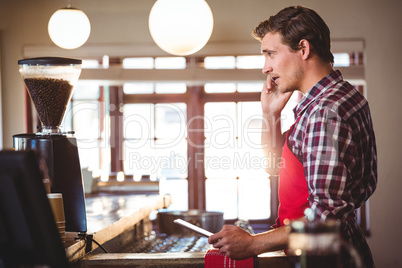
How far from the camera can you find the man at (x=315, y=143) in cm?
128

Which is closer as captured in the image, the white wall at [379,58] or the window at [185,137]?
the white wall at [379,58]

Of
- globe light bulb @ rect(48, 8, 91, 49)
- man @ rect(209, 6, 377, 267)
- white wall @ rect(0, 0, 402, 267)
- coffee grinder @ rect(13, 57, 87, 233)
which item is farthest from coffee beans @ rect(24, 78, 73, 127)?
white wall @ rect(0, 0, 402, 267)

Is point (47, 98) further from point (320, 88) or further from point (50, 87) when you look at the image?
point (320, 88)

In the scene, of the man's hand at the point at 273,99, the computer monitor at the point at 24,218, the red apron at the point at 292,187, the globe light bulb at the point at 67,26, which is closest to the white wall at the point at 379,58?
the globe light bulb at the point at 67,26

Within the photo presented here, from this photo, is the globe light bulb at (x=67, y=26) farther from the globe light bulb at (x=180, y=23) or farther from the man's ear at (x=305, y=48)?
the man's ear at (x=305, y=48)

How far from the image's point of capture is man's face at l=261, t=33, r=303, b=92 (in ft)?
5.01

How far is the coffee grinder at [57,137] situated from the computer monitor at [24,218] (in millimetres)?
750

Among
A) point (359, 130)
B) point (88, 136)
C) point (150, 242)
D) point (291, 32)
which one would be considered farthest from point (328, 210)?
point (88, 136)

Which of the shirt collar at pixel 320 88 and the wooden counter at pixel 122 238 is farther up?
the shirt collar at pixel 320 88

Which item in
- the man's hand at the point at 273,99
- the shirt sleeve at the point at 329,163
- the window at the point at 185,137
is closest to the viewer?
the shirt sleeve at the point at 329,163

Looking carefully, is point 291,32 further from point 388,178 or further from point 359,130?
point 388,178

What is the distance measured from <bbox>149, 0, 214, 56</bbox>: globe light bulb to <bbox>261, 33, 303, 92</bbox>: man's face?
Result: 3.45 ft

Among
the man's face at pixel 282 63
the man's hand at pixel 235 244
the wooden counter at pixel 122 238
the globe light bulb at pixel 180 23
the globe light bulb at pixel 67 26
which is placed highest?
the globe light bulb at pixel 67 26

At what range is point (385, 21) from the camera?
16.0ft
